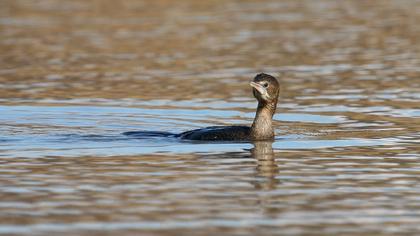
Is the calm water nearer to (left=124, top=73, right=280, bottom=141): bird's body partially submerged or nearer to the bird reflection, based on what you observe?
the bird reflection

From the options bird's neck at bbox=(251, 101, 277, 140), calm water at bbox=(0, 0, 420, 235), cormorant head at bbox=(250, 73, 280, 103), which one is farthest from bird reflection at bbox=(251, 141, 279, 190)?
cormorant head at bbox=(250, 73, 280, 103)

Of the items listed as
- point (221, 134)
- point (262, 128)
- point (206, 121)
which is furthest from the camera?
point (206, 121)

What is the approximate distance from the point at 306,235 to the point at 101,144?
21.7ft

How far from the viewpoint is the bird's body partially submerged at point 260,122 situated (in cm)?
1681

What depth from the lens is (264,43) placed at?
3080cm

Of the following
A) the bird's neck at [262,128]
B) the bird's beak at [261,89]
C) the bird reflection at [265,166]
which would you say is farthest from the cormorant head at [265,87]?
the bird reflection at [265,166]

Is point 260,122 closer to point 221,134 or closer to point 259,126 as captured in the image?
point 259,126

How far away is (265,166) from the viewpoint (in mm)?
14367

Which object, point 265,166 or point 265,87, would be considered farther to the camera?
point 265,87

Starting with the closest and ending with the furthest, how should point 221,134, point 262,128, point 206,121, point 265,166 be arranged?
1. point 265,166
2. point 221,134
3. point 262,128
4. point 206,121

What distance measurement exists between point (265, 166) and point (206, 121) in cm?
509

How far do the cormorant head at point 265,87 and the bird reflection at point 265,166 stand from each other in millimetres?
654

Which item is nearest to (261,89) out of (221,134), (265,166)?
(221,134)

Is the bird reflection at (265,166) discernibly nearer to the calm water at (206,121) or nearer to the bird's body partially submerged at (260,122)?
the calm water at (206,121)
